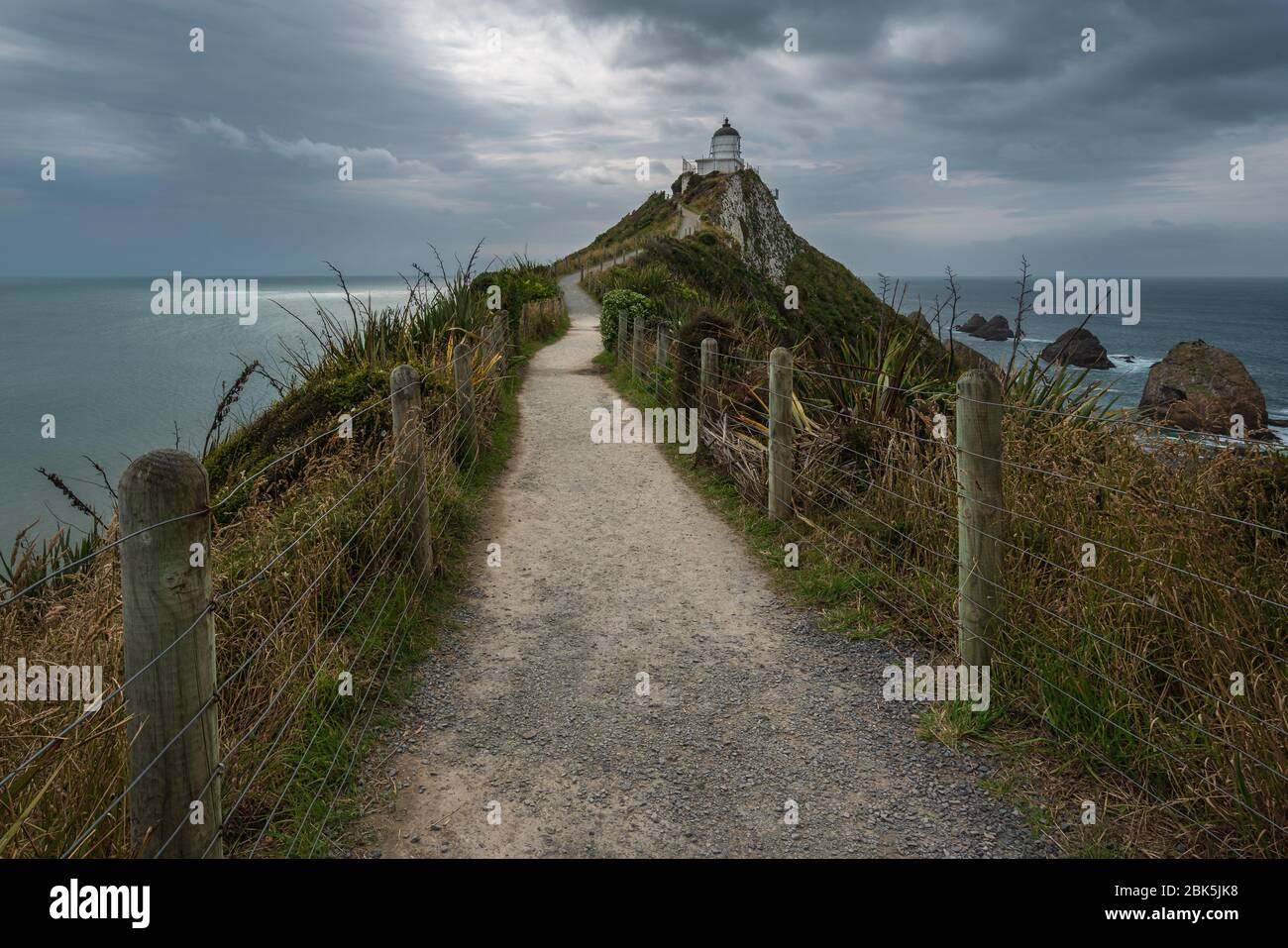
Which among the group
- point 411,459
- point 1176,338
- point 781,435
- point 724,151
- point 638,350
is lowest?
point 411,459

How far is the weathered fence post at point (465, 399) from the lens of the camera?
352 inches

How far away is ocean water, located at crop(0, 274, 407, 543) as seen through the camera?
1529 centimetres

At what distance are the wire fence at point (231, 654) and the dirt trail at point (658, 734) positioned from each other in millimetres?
408

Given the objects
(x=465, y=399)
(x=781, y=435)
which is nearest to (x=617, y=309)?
(x=465, y=399)

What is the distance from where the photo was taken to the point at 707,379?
9.86 m

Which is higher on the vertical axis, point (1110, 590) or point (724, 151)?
point (724, 151)

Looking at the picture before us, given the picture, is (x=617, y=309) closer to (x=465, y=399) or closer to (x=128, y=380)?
(x=465, y=399)

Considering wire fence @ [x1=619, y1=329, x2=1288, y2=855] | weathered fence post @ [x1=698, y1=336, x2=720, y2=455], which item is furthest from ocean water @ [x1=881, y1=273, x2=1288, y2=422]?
wire fence @ [x1=619, y1=329, x2=1288, y2=855]

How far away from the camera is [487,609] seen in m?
5.86

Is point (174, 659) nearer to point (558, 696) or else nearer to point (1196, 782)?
Result: point (558, 696)

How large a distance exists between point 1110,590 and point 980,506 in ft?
2.36

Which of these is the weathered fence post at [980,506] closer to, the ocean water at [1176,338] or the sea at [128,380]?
the sea at [128,380]
